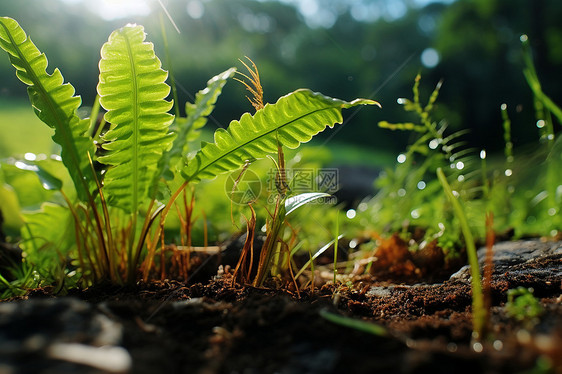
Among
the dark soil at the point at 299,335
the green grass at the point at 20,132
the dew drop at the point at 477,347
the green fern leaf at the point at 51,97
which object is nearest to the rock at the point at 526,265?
the dark soil at the point at 299,335

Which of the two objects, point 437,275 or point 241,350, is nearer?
point 241,350

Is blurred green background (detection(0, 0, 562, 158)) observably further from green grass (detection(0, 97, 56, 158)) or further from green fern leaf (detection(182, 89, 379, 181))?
green fern leaf (detection(182, 89, 379, 181))

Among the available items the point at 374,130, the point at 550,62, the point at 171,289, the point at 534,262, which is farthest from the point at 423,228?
the point at 550,62

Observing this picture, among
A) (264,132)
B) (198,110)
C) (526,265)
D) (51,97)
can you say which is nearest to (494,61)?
(526,265)

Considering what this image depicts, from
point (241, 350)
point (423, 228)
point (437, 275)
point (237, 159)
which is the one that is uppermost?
point (237, 159)

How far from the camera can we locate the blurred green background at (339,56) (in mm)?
7324

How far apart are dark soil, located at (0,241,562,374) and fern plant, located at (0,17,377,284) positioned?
0.32 metres

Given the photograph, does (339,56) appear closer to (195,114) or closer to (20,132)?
(20,132)

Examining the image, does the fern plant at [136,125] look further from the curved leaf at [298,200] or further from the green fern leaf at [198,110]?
the curved leaf at [298,200]

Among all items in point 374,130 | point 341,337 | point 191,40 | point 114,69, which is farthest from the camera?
point 374,130

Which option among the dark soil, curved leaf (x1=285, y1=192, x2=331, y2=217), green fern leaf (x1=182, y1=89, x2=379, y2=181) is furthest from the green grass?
the dark soil

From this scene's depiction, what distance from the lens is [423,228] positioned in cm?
203

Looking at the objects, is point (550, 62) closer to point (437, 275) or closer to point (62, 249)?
point (437, 275)

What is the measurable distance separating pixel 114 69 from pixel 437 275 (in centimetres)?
130
